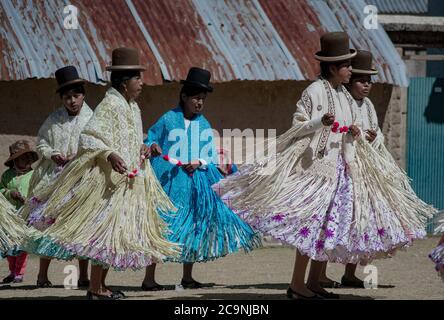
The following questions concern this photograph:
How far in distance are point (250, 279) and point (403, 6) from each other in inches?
881

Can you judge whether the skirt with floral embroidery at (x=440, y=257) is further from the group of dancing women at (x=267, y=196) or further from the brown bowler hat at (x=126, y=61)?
the brown bowler hat at (x=126, y=61)

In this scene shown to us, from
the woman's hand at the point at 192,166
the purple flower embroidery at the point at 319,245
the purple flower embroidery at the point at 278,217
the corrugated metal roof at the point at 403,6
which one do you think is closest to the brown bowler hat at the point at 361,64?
the woman's hand at the point at 192,166

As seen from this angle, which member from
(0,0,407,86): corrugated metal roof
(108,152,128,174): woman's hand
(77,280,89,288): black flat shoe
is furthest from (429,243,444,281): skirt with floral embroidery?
(0,0,407,86): corrugated metal roof

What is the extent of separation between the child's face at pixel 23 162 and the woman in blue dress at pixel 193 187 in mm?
1800

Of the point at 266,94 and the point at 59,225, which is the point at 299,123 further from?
→ the point at 266,94

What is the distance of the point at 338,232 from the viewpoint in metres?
8.84

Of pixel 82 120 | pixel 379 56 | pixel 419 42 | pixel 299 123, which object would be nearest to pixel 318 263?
pixel 299 123

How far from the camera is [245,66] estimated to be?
15.1 metres

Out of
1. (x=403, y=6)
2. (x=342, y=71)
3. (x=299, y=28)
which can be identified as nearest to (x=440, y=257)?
(x=342, y=71)

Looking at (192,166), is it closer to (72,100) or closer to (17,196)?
(72,100)

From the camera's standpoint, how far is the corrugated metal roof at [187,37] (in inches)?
555

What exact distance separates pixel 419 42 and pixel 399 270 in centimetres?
580

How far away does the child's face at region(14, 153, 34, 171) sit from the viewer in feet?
39.0

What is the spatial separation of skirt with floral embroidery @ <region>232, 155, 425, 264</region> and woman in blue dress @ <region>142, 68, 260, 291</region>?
1.39 meters
